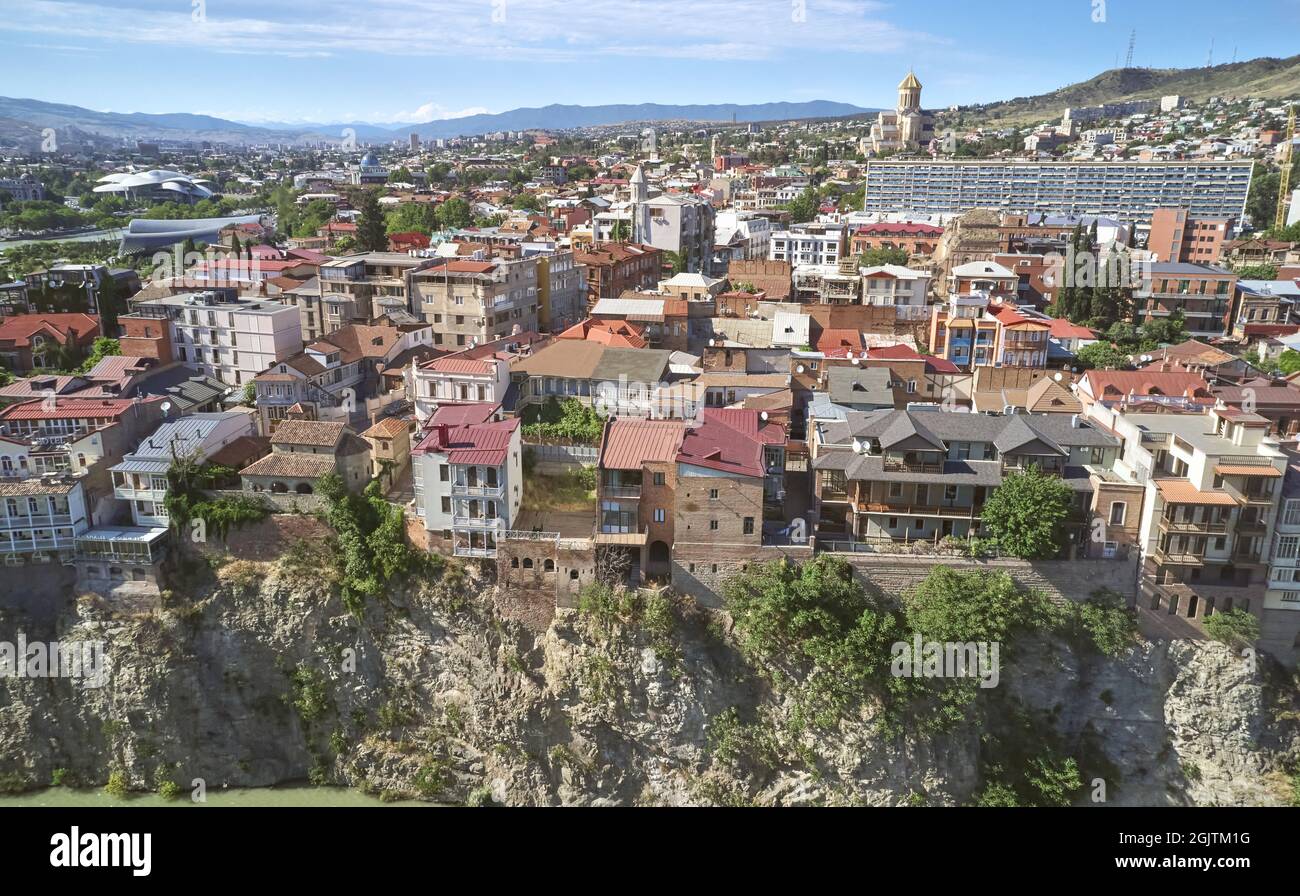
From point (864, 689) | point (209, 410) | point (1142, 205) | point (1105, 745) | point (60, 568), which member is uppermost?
point (1142, 205)

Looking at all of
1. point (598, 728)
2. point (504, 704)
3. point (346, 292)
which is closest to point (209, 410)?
point (346, 292)

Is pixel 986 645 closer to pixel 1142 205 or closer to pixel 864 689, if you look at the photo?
pixel 864 689

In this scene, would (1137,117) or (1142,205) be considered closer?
(1142,205)

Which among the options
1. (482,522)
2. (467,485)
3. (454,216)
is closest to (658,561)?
(482,522)

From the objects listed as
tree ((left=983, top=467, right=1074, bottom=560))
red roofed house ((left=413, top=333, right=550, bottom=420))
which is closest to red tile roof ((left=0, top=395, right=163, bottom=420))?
red roofed house ((left=413, top=333, right=550, bottom=420))

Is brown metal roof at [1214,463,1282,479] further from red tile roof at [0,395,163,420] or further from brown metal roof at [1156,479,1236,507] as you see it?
red tile roof at [0,395,163,420]
